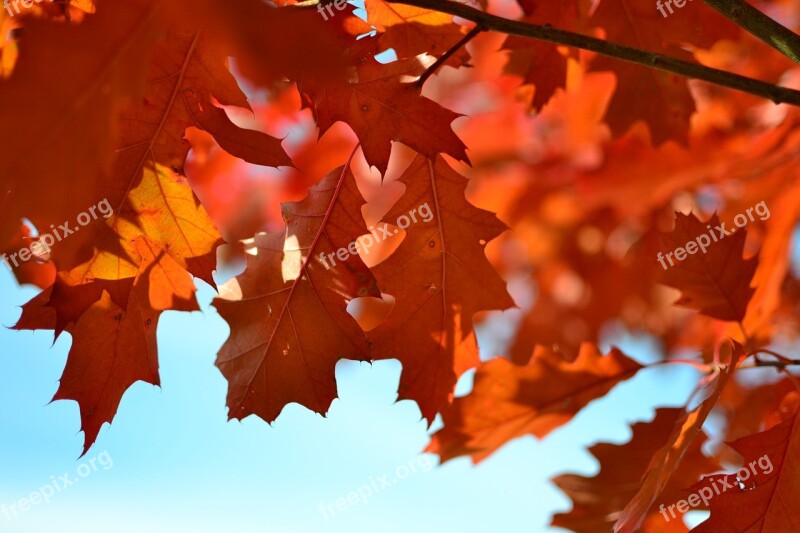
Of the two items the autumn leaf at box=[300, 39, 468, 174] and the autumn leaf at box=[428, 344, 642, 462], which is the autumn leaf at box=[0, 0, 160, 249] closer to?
the autumn leaf at box=[300, 39, 468, 174]

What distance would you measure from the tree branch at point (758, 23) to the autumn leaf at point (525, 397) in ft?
2.21

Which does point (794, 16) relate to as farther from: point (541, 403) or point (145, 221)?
point (145, 221)

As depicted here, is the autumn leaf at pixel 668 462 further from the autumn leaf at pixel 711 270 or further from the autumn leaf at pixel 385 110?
the autumn leaf at pixel 385 110

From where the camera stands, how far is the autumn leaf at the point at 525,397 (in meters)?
1.44

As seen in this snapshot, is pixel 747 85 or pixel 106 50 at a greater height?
pixel 106 50

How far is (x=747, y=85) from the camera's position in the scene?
1.00 meters

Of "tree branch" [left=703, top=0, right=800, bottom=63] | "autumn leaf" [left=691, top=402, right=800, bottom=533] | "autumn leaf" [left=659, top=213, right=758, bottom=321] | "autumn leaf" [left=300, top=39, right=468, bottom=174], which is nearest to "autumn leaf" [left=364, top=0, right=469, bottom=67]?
"autumn leaf" [left=300, top=39, right=468, bottom=174]

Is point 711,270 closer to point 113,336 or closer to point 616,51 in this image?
point 616,51

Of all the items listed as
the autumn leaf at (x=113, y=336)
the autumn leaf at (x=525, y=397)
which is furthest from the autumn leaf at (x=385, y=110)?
the autumn leaf at (x=525, y=397)

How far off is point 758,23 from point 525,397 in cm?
79

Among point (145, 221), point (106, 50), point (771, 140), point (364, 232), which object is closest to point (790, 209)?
point (771, 140)

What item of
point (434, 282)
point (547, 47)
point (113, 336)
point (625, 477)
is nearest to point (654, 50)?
point (547, 47)

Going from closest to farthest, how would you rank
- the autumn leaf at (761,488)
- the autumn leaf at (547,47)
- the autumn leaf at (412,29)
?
the autumn leaf at (761,488) → the autumn leaf at (412,29) → the autumn leaf at (547,47)

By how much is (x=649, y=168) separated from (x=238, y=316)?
1.74m
